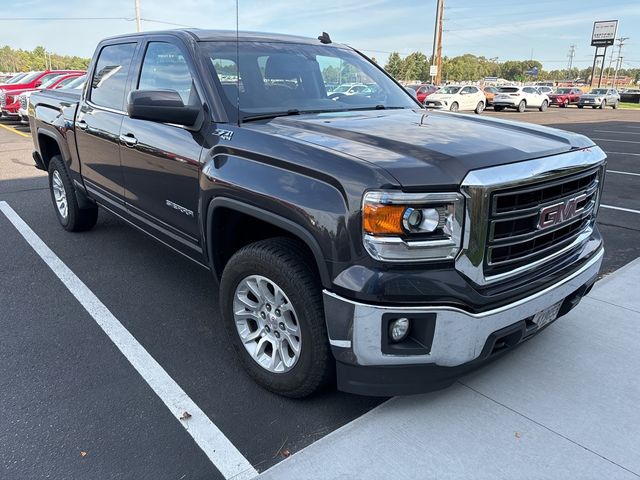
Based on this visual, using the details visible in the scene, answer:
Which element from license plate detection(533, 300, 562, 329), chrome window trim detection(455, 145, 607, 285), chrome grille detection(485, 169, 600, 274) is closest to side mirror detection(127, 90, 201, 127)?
chrome window trim detection(455, 145, 607, 285)

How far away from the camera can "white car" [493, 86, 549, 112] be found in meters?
31.4

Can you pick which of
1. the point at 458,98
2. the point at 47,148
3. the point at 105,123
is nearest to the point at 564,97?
the point at 458,98

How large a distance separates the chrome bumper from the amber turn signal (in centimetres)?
33

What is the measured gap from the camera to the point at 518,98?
103ft

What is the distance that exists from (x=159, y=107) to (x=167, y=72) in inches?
30.2

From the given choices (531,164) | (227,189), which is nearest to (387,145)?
(531,164)

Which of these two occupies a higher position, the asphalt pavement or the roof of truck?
the roof of truck

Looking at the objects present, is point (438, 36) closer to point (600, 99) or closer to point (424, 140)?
point (600, 99)

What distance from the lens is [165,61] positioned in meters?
3.65

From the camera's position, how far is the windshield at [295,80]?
10.7ft

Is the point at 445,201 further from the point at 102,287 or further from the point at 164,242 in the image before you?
the point at 102,287

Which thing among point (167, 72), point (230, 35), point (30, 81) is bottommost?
point (30, 81)

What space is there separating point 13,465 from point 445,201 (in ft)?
7.50

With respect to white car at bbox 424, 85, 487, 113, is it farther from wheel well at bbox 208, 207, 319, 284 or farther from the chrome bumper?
the chrome bumper
